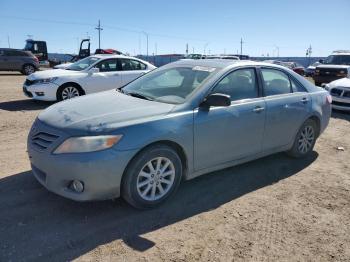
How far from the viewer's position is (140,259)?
9.91 feet

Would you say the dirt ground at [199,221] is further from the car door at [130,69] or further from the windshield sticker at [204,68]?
the car door at [130,69]

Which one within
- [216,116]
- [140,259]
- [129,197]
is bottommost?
[140,259]

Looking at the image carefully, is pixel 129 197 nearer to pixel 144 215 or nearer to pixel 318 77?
pixel 144 215

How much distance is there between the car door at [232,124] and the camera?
4094 millimetres

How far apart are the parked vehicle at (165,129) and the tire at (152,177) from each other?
0.4 inches

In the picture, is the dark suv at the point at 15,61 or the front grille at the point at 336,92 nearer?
the front grille at the point at 336,92

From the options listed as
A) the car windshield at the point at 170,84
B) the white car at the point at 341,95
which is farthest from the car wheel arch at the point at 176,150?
the white car at the point at 341,95

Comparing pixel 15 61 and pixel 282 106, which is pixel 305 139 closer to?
pixel 282 106

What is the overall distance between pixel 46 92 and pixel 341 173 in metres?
7.67

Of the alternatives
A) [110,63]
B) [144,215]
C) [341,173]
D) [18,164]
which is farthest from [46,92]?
[341,173]

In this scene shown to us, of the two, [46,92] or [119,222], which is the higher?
[46,92]

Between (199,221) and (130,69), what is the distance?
8.13 m

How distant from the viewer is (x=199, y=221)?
146 inches

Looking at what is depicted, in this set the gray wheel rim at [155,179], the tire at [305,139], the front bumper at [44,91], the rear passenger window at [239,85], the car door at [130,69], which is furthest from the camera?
the car door at [130,69]
